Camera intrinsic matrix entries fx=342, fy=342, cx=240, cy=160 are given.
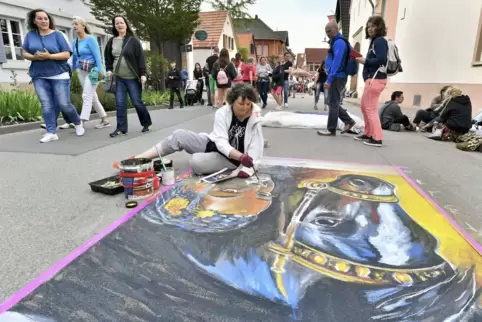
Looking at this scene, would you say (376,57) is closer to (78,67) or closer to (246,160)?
(246,160)

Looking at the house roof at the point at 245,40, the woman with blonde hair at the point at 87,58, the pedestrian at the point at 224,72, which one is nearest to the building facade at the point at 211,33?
the pedestrian at the point at 224,72

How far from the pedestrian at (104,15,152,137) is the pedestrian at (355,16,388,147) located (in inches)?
130

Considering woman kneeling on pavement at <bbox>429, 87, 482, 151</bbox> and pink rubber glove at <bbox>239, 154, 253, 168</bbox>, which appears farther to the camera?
woman kneeling on pavement at <bbox>429, 87, 482, 151</bbox>

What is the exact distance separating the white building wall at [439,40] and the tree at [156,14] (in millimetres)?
7808

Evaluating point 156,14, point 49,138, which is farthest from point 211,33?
point 49,138

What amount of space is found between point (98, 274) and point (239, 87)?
206 cm

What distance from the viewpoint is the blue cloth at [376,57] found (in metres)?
4.81

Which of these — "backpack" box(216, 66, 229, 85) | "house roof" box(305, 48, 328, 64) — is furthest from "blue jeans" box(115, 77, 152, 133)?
"house roof" box(305, 48, 328, 64)

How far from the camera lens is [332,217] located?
2449 mm

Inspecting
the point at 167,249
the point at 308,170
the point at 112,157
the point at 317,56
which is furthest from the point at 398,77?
the point at 317,56

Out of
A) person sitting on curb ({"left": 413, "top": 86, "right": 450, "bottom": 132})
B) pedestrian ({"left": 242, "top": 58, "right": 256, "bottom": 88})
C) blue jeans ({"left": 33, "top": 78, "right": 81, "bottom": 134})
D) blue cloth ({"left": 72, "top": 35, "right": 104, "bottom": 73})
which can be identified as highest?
blue cloth ({"left": 72, "top": 35, "right": 104, "bottom": 73})

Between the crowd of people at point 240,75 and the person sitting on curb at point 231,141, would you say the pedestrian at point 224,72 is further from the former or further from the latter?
the person sitting on curb at point 231,141

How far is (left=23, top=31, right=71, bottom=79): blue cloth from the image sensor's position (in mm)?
4625

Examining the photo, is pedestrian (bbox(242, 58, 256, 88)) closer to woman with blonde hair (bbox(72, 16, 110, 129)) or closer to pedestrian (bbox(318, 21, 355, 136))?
pedestrian (bbox(318, 21, 355, 136))
